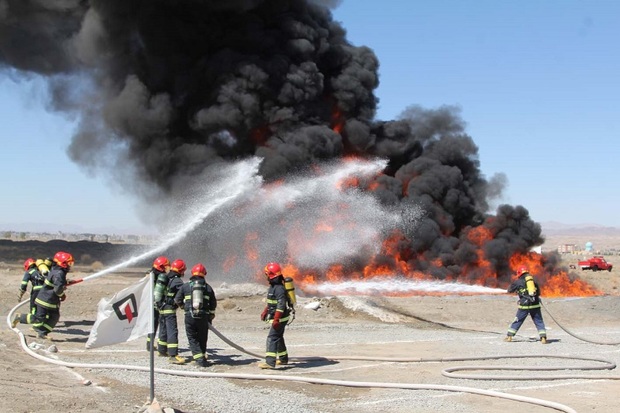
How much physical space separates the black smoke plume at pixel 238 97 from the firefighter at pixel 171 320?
18.7 metres

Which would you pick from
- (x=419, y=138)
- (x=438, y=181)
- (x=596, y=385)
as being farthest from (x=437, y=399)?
(x=419, y=138)

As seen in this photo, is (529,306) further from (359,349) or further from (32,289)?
(32,289)

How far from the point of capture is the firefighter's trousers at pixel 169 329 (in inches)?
487

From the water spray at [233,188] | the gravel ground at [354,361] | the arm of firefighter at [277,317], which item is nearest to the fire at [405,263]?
the water spray at [233,188]

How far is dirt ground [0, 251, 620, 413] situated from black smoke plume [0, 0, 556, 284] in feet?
27.0

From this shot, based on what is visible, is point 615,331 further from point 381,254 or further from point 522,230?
point 522,230

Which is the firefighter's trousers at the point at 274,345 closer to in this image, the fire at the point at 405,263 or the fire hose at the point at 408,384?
Result: the fire hose at the point at 408,384

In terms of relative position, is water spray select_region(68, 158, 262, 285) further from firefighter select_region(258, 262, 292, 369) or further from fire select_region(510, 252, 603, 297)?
firefighter select_region(258, 262, 292, 369)

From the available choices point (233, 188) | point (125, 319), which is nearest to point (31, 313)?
point (125, 319)

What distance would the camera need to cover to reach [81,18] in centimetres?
3591

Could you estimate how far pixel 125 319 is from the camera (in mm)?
9438

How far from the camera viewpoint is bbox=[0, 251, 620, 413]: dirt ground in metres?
9.49

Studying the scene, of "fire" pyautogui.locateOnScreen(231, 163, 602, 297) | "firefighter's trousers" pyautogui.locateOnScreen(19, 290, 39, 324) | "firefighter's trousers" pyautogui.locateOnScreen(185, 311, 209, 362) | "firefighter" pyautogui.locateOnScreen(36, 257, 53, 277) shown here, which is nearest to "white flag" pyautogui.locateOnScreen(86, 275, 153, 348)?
"firefighter's trousers" pyautogui.locateOnScreen(185, 311, 209, 362)

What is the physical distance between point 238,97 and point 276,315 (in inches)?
846
